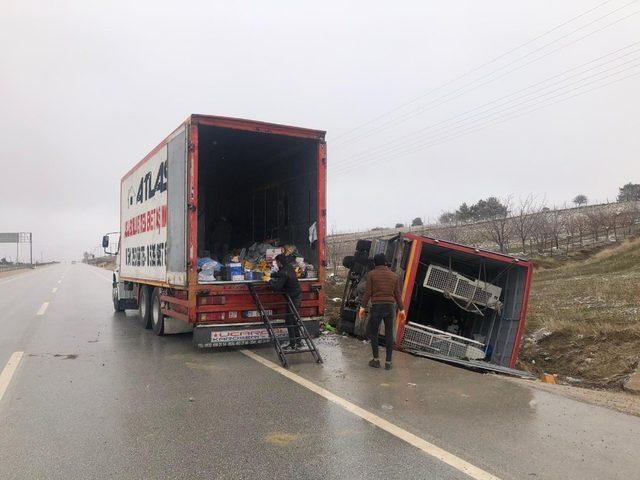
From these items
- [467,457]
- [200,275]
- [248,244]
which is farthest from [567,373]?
[248,244]

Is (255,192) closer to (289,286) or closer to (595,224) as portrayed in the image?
(289,286)

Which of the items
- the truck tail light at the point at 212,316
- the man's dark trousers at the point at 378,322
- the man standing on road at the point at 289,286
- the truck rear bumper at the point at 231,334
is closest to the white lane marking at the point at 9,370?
the truck rear bumper at the point at 231,334

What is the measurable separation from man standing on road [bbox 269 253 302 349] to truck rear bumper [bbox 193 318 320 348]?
0.17m

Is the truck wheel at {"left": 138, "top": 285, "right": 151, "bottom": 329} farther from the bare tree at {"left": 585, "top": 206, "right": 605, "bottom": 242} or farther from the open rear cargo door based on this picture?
the bare tree at {"left": 585, "top": 206, "right": 605, "bottom": 242}

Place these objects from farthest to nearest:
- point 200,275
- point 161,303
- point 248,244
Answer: point 248,244 < point 161,303 < point 200,275

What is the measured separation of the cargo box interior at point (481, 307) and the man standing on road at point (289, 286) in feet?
8.46

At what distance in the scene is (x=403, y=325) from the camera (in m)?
8.84

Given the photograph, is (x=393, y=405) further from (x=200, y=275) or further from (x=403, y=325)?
(x=200, y=275)

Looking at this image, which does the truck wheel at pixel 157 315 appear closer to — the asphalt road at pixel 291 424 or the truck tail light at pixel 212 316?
the asphalt road at pixel 291 424

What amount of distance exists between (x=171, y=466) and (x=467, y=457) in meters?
2.34

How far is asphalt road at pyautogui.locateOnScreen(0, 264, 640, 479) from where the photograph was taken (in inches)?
156

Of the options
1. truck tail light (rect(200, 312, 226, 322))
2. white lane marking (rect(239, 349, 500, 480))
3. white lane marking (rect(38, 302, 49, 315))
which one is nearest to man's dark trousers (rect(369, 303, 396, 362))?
white lane marking (rect(239, 349, 500, 480))

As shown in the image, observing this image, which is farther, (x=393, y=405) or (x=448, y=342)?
(x=448, y=342)

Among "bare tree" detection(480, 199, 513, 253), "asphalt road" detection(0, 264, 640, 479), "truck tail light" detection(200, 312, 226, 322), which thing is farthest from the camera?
"bare tree" detection(480, 199, 513, 253)
